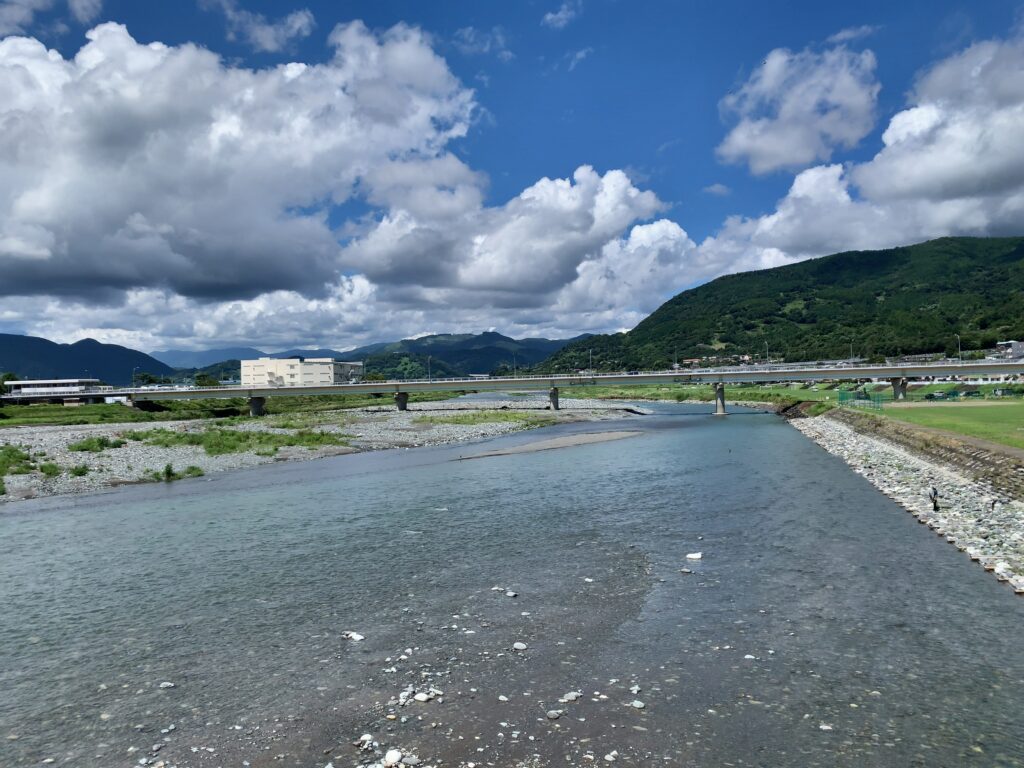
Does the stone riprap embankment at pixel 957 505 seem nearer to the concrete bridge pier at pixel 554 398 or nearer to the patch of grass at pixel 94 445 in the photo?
the patch of grass at pixel 94 445

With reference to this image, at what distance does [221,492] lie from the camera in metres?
38.3

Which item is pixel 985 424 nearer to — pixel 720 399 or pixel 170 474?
pixel 170 474

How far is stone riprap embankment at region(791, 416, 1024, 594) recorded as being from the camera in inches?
776

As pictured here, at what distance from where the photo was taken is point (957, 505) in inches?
1057

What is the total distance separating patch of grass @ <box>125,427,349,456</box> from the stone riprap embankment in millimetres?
49471

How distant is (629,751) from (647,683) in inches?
102

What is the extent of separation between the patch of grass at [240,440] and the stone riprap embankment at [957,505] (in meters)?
49.5

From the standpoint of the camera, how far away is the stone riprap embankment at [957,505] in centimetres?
1972

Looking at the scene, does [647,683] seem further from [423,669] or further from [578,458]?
[578,458]

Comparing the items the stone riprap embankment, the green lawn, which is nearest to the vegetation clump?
the stone riprap embankment

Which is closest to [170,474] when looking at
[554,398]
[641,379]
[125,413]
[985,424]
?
[985,424]

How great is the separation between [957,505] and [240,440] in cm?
6363

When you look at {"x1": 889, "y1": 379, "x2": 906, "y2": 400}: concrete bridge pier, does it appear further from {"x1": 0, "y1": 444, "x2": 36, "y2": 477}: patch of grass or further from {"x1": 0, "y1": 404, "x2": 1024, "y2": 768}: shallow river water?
{"x1": 0, "y1": 444, "x2": 36, "y2": 477}: patch of grass

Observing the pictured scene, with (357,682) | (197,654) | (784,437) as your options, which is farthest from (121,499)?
(784,437)
